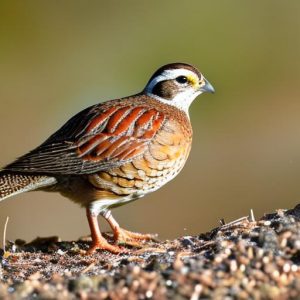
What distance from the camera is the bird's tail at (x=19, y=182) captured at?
32.9 ft

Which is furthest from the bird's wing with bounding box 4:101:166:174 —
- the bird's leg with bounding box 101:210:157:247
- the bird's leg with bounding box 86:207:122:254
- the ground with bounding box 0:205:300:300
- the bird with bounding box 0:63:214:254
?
the ground with bounding box 0:205:300:300

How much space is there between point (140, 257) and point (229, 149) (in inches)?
549

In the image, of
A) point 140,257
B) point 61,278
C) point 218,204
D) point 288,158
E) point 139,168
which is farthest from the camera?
point 288,158

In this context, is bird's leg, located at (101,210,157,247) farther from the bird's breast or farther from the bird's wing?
the bird's wing

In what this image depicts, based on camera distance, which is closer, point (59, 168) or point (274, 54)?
point (59, 168)

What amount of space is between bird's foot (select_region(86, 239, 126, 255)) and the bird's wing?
77 centimetres

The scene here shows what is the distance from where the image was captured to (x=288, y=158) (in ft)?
69.8

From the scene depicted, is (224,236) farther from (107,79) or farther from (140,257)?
(107,79)

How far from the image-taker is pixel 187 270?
7215 millimetres

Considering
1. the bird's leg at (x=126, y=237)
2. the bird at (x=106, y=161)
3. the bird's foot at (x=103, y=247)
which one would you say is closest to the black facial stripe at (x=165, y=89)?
the bird at (x=106, y=161)

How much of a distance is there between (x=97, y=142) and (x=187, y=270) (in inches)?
126

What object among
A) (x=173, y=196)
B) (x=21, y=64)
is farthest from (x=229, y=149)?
(x=21, y=64)

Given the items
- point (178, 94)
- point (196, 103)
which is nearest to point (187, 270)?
point (178, 94)

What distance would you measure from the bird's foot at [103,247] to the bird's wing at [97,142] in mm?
772
